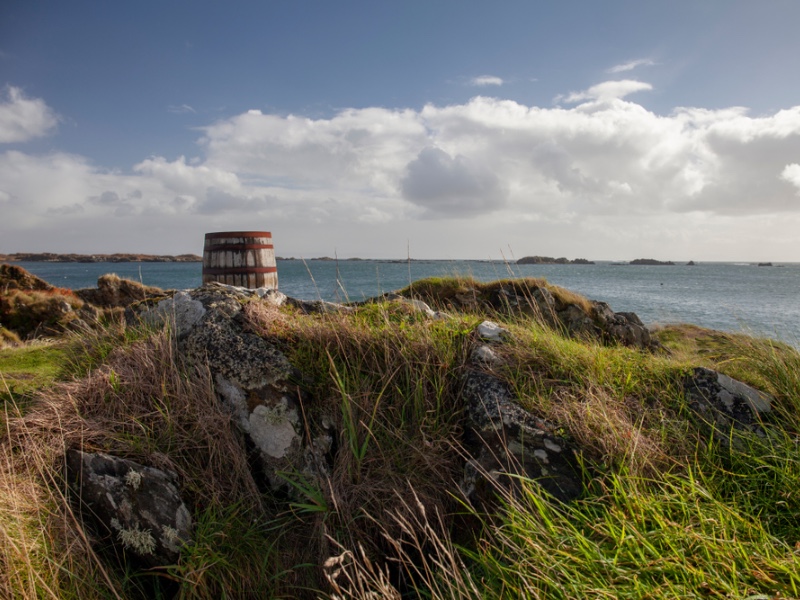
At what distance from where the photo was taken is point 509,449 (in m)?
3.10

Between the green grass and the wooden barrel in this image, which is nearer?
the green grass

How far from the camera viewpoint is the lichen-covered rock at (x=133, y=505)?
2.96m

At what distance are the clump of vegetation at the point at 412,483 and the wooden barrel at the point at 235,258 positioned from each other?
10.7 ft

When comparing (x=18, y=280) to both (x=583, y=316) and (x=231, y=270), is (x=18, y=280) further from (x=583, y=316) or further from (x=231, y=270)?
(x=583, y=316)

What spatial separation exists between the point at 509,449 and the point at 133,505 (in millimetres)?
2666

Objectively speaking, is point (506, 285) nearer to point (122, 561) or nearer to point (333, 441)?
point (333, 441)

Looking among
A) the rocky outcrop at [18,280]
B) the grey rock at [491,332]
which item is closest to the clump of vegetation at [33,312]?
the rocky outcrop at [18,280]

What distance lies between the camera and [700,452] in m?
3.07

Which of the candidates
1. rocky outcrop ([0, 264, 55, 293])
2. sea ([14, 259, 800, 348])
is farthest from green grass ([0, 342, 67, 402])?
rocky outcrop ([0, 264, 55, 293])

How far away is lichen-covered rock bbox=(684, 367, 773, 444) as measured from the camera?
3314 mm

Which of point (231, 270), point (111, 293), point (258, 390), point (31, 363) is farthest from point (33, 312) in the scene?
point (258, 390)

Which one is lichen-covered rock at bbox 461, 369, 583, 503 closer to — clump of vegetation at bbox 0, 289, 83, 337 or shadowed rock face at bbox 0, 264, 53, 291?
clump of vegetation at bbox 0, 289, 83, 337

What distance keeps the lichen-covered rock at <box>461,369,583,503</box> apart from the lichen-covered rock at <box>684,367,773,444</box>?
46.5 inches

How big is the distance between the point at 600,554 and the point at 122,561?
3.04 meters
